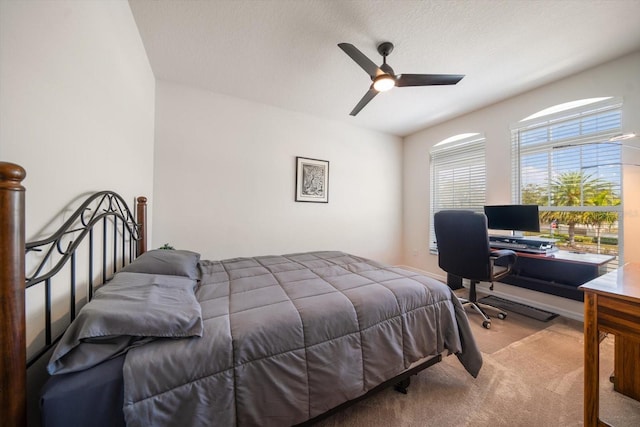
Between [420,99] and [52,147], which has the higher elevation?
[420,99]

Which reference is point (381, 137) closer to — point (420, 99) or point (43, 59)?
point (420, 99)

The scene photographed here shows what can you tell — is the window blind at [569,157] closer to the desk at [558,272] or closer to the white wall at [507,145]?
the white wall at [507,145]

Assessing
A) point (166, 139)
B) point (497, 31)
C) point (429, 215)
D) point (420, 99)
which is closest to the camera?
point (497, 31)

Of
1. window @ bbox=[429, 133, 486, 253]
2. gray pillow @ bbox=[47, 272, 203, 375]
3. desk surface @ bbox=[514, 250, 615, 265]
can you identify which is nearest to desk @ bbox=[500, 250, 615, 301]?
desk surface @ bbox=[514, 250, 615, 265]

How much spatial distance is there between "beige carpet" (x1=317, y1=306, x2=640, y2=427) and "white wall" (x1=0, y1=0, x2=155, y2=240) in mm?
1783

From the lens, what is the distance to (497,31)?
1.94m

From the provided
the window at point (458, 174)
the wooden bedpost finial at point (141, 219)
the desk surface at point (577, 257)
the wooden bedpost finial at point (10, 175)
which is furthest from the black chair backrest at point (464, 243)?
the wooden bedpost finial at point (141, 219)

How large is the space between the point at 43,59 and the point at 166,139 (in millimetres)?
1963

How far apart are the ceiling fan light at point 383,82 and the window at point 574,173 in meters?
2.10

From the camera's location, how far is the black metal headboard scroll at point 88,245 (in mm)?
839

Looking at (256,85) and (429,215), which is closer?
(256,85)

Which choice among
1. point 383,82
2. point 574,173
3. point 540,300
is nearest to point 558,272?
point 540,300

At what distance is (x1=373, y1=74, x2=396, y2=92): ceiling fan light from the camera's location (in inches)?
75.2

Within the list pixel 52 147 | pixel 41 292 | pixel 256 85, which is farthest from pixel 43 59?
pixel 256 85
